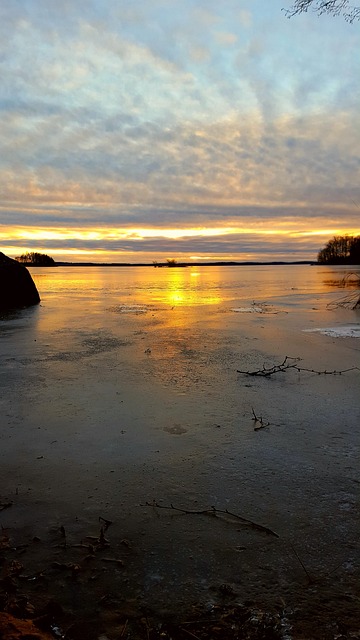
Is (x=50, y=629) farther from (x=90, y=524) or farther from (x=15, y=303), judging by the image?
(x=15, y=303)

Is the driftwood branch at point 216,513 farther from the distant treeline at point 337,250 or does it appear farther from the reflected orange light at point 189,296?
the distant treeline at point 337,250

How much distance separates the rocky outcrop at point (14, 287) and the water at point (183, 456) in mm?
7360

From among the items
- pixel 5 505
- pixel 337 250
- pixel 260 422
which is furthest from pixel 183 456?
pixel 337 250

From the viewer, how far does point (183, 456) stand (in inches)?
120

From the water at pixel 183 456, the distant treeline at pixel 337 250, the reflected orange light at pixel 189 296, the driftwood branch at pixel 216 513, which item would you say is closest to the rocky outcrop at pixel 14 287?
the reflected orange light at pixel 189 296

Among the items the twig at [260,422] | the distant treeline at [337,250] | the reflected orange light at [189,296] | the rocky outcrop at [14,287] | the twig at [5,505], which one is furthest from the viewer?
the distant treeline at [337,250]

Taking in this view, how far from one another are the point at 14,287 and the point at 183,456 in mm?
11954

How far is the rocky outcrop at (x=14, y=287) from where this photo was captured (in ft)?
43.9

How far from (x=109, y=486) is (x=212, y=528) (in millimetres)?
740

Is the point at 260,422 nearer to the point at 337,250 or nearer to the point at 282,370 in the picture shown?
the point at 282,370

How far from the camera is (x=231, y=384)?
483 centimetres

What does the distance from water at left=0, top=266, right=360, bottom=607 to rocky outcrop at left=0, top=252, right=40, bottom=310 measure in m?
7.36

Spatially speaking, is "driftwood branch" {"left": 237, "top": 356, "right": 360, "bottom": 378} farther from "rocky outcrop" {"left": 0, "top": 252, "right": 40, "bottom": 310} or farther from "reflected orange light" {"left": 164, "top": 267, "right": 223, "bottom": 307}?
"rocky outcrop" {"left": 0, "top": 252, "right": 40, "bottom": 310}

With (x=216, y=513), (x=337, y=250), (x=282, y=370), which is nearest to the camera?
(x=216, y=513)
